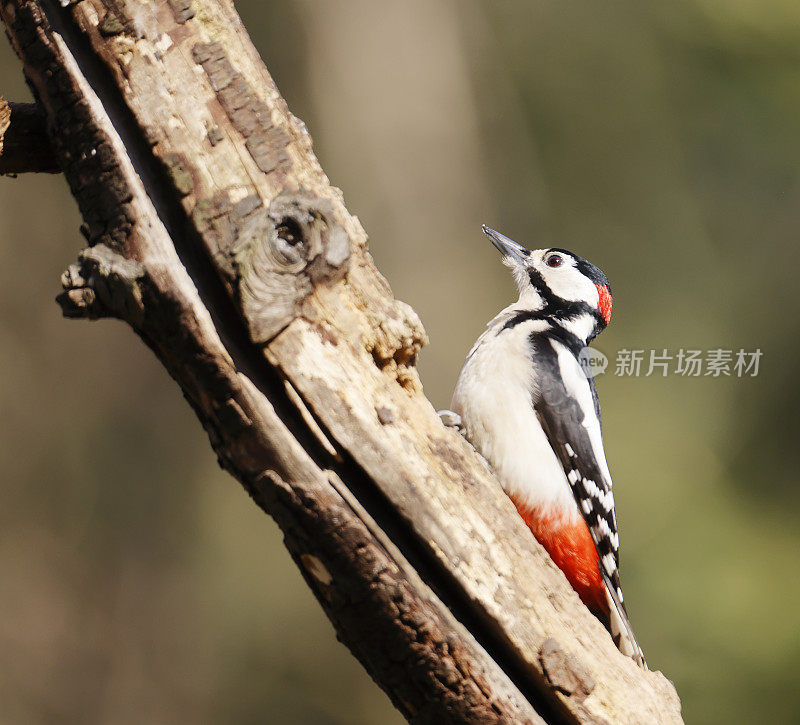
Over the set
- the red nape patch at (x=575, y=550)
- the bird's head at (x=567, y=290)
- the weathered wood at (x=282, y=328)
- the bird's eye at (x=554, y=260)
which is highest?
the bird's eye at (x=554, y=260)

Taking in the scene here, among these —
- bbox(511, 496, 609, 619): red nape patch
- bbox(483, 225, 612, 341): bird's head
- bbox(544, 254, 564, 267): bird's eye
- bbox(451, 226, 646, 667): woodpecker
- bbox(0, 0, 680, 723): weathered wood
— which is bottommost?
bbox(0, 0, 680, 723): weathered wood

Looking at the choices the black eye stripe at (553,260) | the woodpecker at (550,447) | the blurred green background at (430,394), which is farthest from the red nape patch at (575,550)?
the blurred green background at (430,394)

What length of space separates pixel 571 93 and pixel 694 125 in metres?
1.00

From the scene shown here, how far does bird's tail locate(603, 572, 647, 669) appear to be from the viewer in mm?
2256

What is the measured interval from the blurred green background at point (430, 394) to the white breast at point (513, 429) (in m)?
2.94

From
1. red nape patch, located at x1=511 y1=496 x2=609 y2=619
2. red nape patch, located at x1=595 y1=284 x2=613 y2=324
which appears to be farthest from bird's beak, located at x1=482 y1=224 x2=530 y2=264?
red nape patch, located at x1=511 y1=496 x2=609 y2=619

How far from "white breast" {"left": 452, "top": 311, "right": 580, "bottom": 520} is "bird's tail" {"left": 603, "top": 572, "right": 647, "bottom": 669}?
0.24 m

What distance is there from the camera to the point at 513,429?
2.51 meters

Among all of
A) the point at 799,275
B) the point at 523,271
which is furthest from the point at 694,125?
the point at 523,271

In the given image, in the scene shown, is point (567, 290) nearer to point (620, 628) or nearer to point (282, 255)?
point (620, 628)

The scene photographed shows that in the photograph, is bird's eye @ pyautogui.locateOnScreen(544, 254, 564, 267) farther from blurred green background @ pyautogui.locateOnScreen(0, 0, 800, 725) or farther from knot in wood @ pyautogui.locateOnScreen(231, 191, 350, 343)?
blurred green background @ pyautogui.locateOnScreen(0, 0, 800, 725)

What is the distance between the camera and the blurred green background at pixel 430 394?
5.84 m

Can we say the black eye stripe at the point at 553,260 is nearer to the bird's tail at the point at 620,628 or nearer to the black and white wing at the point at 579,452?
the black and white wing at the point at 579,452

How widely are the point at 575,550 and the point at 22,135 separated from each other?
69.0 inches
